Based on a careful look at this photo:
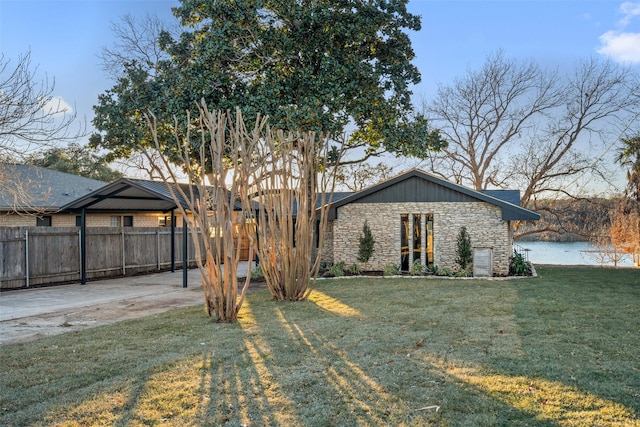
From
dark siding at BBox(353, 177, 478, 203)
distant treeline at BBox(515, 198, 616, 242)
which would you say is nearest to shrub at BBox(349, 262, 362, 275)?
dark siding at BBox(353, 177, 478, 203)

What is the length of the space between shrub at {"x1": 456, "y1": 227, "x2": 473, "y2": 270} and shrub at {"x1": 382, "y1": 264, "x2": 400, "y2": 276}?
183 centimetres

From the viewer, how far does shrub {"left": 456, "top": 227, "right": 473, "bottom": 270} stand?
13836 mm

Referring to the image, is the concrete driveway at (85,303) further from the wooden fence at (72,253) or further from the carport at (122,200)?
the carport at (122,200)

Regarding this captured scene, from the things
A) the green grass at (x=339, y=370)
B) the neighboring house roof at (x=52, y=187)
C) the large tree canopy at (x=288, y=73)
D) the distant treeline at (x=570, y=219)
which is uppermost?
the large tree canopy at (x=288, y=73)

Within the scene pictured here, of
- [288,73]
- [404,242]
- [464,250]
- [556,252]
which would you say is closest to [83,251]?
[288,73]

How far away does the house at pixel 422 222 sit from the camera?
546 inches

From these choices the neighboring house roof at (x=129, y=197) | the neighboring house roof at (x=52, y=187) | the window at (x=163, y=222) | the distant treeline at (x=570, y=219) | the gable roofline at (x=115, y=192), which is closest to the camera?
the gable roofline at (x=115, y=192)

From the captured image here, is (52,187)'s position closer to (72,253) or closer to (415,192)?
(72,253)

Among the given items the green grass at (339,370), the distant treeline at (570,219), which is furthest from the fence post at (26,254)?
the distant treeline at (570,219)

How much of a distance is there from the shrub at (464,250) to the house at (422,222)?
0.62 feet

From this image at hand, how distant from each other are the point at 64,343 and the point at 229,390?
9.56 feet

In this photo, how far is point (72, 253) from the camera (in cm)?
1264

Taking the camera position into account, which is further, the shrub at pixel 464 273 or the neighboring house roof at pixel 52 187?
the neighboring house roof at pixel 52 187

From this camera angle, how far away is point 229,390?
12.9ft
